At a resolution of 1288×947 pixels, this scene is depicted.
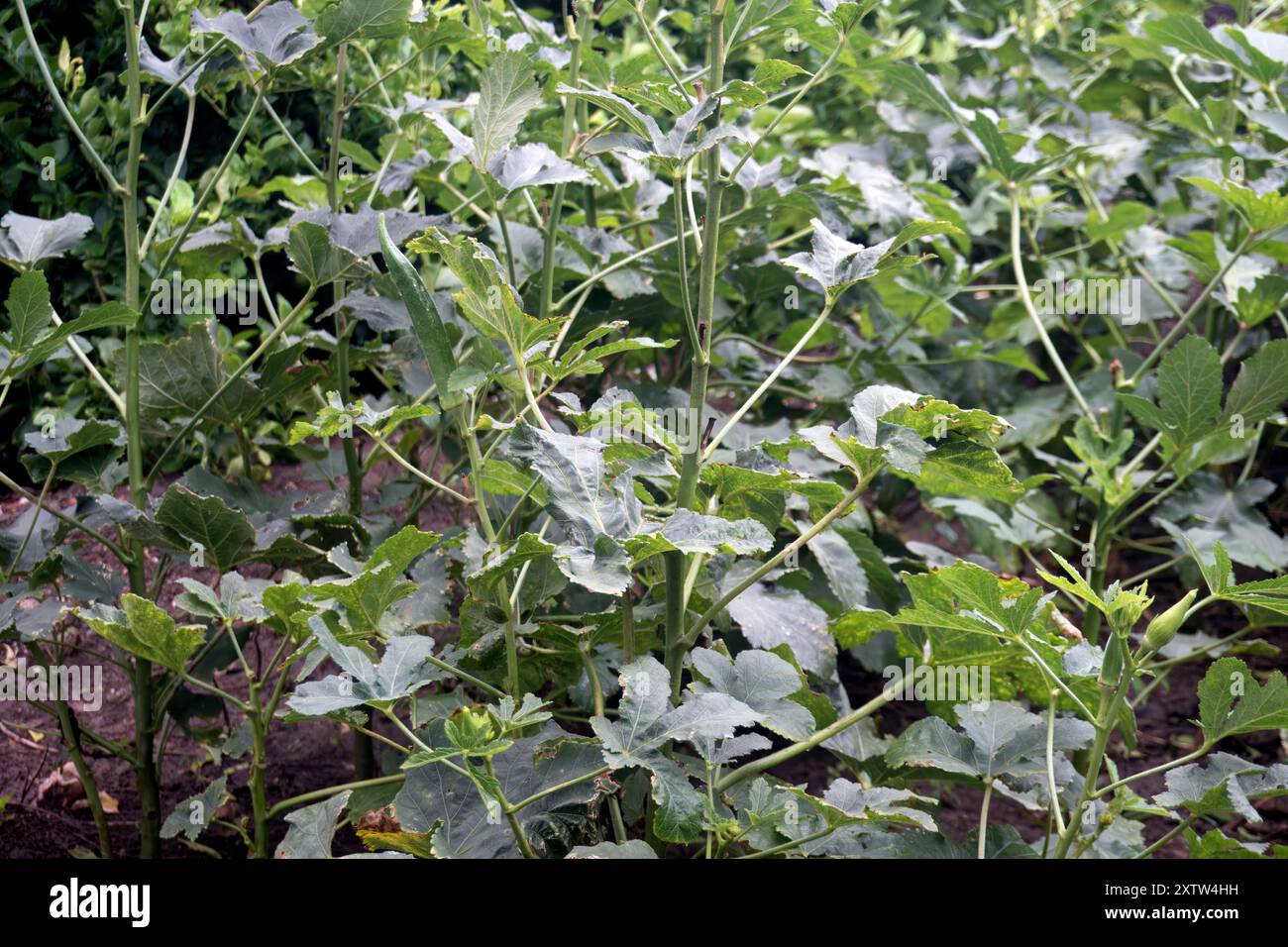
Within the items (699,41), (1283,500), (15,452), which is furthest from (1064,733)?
(699,41)

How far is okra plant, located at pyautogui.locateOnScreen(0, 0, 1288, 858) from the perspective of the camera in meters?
1.29

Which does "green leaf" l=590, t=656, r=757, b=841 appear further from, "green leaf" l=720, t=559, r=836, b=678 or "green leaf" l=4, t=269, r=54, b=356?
"green leaf" l=4, t=269, r=54, b=356

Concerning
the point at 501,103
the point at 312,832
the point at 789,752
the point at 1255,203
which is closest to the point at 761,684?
the point at 789,752

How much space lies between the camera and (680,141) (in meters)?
1.32

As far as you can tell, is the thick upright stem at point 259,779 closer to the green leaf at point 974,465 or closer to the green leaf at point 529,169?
the green leaf at point 529,169

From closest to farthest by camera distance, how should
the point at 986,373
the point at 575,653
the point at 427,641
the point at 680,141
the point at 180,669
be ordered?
1. the point at 427,641
2. the point at 680,141
3. the point at 180,669
4. the point at 575,653
5. the point at 986,373

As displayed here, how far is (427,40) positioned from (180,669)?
1104 mm

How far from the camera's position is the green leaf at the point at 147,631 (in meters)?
1.34

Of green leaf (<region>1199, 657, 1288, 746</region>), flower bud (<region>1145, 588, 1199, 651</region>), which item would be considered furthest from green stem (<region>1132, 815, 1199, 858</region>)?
flower bud (<region>1145, 588, 1199, 651</region>)

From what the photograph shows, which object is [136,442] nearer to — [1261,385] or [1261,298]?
[1261,385]

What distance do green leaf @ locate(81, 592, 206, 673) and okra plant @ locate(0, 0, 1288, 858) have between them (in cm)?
1

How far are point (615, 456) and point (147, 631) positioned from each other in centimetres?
63
